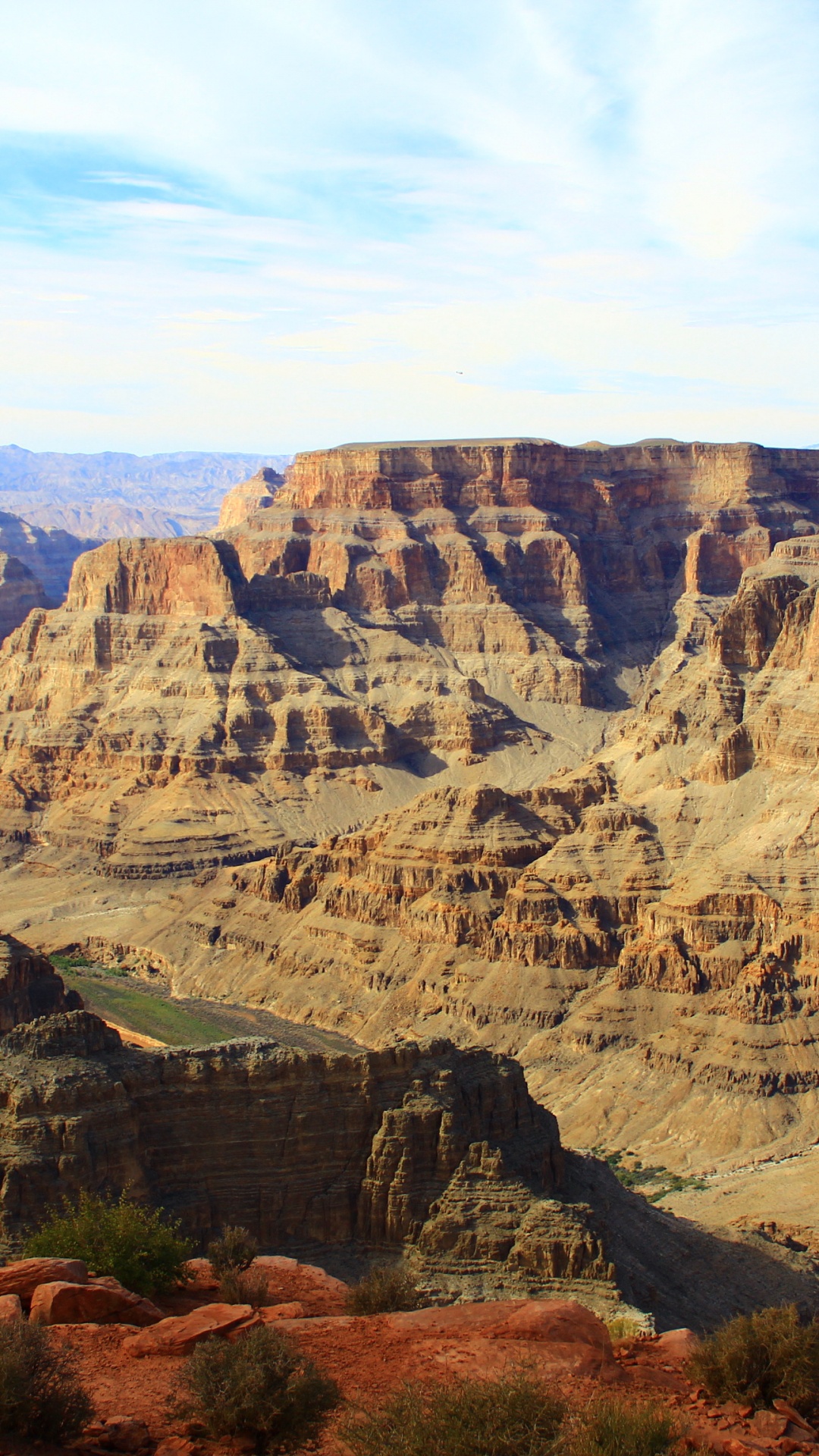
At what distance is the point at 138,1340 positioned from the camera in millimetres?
35031

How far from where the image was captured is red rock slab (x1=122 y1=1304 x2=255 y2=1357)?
34688 mm

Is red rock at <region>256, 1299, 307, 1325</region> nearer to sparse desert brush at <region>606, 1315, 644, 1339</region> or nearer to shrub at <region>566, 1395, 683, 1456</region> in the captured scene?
sparse desert brush at <region>606, 1315, 644, 1339</region>

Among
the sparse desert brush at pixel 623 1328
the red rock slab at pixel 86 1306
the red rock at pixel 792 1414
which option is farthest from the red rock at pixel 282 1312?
the red rock at pixel 792 1414

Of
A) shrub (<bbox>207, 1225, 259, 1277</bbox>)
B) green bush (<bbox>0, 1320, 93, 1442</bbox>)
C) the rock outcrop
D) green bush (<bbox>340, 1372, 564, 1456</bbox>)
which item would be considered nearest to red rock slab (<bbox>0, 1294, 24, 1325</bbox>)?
green bush (<bbox>0, 1320, 93, 1442</bbox>)

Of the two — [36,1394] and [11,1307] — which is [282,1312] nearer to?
[11,1307]

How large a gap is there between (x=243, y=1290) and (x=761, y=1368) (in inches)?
534

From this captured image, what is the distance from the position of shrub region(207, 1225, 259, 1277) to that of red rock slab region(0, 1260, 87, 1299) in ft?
17.4

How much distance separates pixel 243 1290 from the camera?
4109 cm

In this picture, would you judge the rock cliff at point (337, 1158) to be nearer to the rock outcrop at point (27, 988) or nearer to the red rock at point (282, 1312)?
the red rock at point (282, 1312)

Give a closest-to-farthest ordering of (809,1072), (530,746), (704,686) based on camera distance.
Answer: (809,1072)
(704,686)
(530,746)

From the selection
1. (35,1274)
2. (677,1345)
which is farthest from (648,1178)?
(35,1274)

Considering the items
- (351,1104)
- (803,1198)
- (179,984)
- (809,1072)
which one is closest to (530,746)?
(179,984)

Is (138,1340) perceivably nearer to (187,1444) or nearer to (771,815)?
(187,1444)

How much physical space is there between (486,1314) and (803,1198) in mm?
39405
